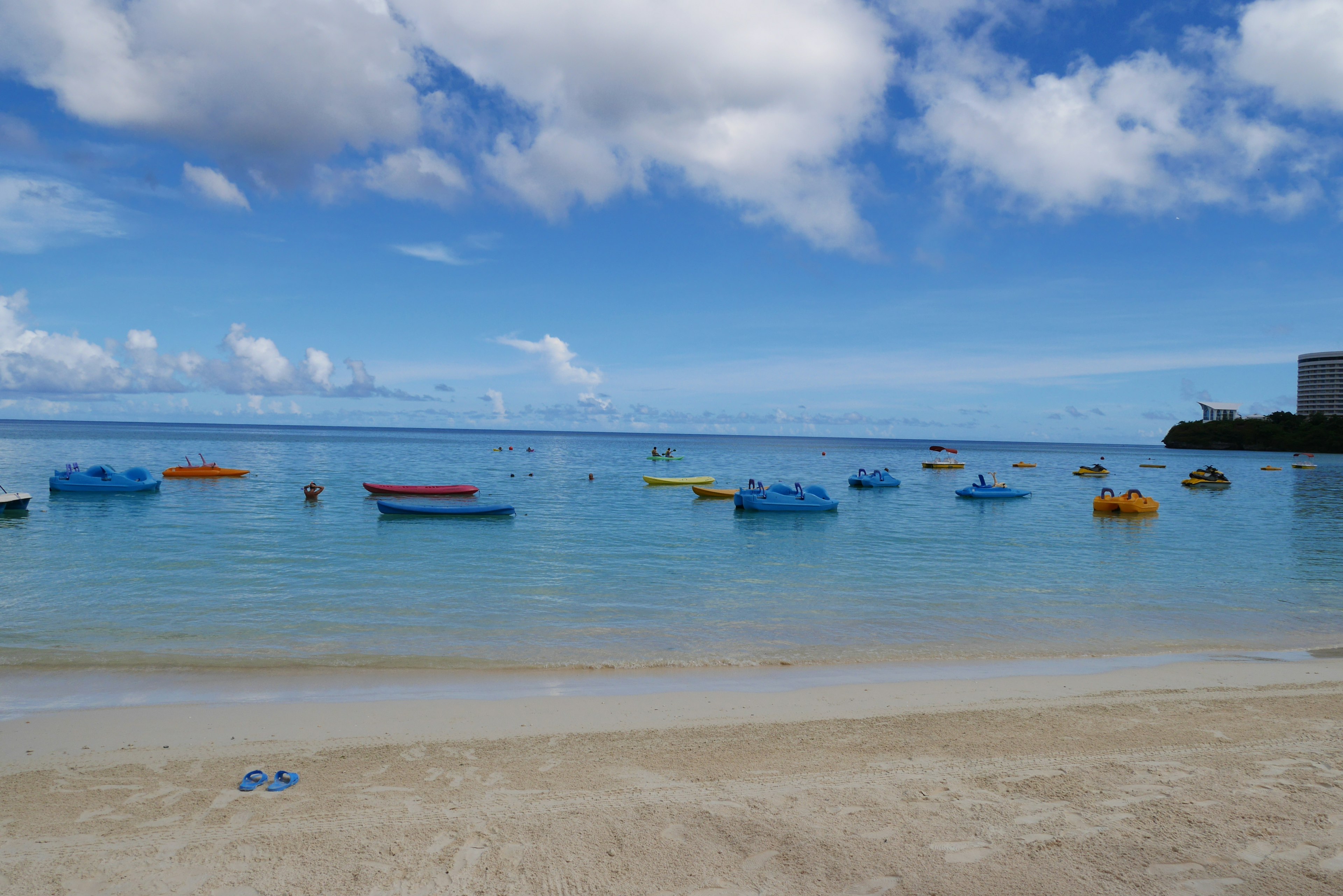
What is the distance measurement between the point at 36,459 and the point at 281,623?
8037cm

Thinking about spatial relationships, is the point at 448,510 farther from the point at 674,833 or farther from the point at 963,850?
the point at 963,850

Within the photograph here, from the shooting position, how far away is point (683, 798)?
21.2ft

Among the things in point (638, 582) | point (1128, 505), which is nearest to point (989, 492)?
point (1128, 505)

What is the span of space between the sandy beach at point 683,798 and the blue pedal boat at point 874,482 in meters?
43.9

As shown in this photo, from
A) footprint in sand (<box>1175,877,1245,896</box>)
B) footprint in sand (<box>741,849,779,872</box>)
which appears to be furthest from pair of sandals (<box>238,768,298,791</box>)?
footprint in sand (<box>1175,877,1245,896</box>)

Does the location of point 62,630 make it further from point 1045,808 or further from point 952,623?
point 952,623

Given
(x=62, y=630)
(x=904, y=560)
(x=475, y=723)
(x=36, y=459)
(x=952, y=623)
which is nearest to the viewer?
(x=475, y=723)

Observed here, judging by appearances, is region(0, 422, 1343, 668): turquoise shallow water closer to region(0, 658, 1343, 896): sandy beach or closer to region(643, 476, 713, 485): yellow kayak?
region(0, 658, 1343, 896): sandy beach

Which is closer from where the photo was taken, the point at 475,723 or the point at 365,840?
the point at 365,840

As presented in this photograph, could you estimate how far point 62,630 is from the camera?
1312 cm

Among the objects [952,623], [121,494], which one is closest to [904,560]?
[952,623]

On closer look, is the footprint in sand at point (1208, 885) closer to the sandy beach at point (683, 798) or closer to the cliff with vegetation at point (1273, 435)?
the sandy beach at point (683, 798)

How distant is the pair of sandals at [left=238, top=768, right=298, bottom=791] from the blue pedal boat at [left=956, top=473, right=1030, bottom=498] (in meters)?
43.6

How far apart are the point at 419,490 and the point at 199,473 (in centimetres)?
1952
